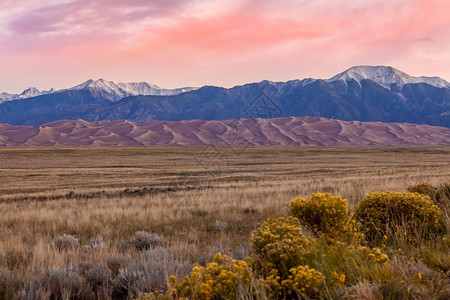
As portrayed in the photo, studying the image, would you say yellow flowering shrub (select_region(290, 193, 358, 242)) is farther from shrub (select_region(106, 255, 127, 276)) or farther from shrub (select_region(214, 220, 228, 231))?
shrub (select_region(214, 220, 228, 231))

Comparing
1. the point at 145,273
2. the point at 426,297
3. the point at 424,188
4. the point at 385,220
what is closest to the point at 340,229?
the point at 385,220

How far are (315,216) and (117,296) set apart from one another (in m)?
3.20

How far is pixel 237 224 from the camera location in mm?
9219

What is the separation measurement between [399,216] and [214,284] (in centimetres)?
460

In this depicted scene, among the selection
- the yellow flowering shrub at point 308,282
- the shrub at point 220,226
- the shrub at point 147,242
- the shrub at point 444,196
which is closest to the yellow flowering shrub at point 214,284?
the yellow flowering shrub at point 308,282

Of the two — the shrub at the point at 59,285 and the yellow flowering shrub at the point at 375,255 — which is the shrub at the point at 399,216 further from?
the shrub at the point at 59,285

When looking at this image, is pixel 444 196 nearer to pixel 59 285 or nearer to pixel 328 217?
pixel 328 217

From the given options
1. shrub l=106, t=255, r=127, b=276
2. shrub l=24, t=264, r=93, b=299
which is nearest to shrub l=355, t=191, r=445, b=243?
shrub l=106, t=255, r=127, b=276

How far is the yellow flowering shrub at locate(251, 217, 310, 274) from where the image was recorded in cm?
401

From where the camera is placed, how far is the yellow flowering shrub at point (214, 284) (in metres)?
3.12

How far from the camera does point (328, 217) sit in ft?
19.0

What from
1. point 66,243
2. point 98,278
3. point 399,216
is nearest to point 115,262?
point 98,278

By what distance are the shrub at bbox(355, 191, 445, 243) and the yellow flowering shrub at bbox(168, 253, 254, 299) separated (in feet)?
12.0

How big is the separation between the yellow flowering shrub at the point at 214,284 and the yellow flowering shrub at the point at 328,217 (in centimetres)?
260
